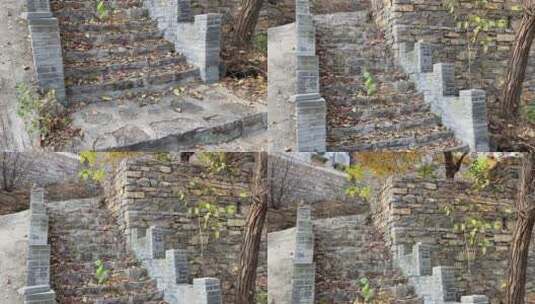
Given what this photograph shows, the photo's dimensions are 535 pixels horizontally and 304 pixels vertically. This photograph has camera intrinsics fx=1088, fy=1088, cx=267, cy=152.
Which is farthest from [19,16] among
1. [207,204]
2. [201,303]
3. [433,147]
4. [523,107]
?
[523,107]

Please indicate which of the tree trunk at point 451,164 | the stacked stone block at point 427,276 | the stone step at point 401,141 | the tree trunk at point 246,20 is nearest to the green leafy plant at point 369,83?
the stone step at point 401,141

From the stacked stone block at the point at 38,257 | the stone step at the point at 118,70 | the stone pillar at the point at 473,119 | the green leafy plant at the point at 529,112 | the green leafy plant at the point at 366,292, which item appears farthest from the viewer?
the green leafy plant at the point at 529,112

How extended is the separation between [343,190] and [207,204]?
4.56 feet

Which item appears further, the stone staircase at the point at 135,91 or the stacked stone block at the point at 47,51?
the stacked stone block at the point at 47,51

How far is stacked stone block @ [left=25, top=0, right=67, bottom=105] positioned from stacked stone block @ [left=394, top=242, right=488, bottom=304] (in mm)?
3896

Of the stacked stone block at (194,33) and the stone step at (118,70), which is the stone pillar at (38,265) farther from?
the stacked stone block at (194,33)

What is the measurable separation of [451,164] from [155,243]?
3.36 m

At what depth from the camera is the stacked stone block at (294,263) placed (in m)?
10.4

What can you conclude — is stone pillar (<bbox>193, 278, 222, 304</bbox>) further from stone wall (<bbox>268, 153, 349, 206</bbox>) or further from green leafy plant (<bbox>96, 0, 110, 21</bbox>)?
green leafy plant (<bbox>96, 0, 110, 21</bbox>)

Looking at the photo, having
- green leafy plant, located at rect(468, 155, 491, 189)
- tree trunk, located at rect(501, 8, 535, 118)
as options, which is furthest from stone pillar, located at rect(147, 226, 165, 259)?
tree trunk, located at rect(501, 8, 535, 118)

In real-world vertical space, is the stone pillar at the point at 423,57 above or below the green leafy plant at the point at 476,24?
below

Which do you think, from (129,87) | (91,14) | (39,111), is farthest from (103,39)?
(39,111)

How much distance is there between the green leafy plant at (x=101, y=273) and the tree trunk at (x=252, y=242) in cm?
128

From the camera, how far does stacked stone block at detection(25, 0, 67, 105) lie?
11.3 meters
